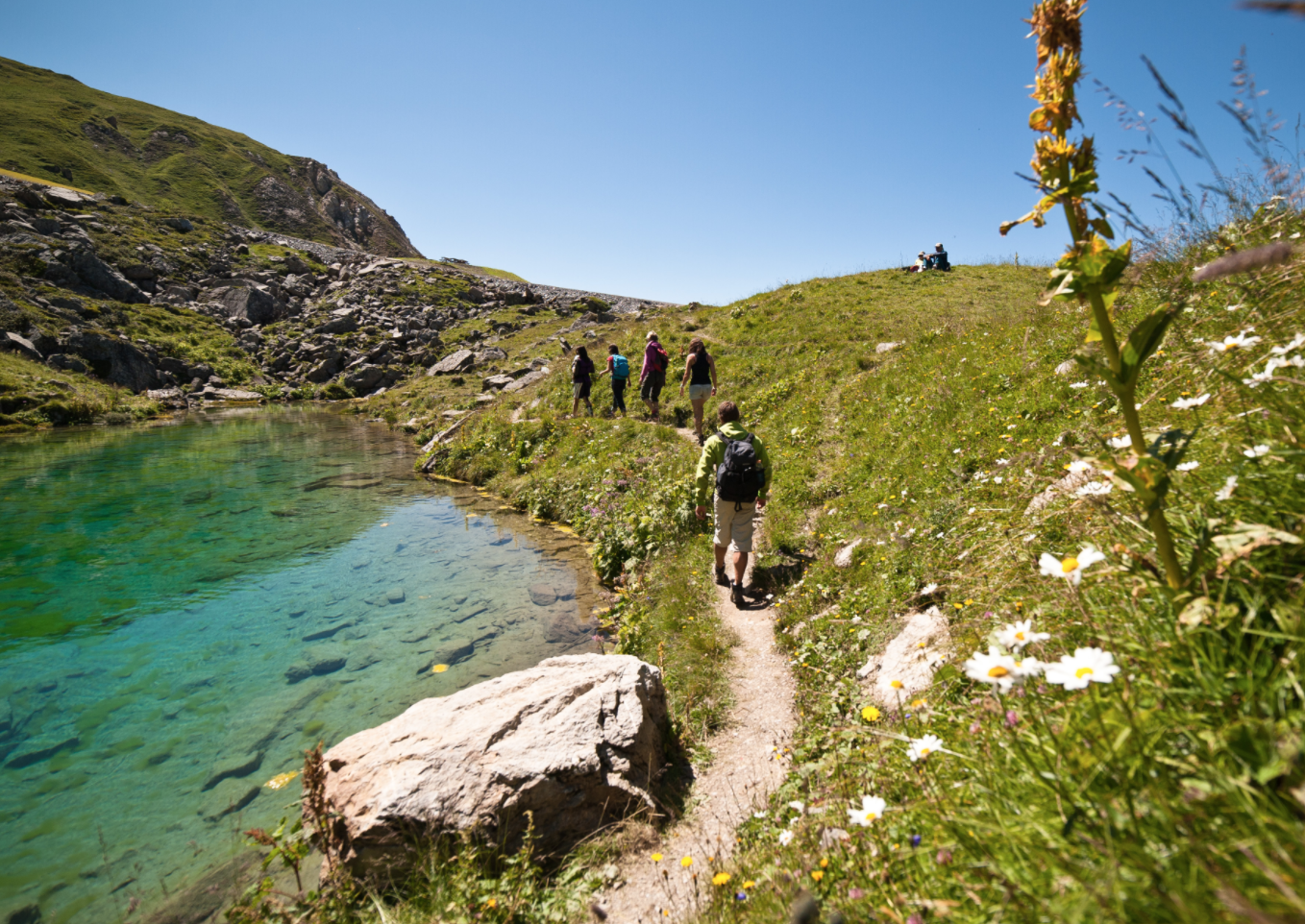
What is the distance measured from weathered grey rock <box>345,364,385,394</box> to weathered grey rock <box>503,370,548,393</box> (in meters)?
27.3

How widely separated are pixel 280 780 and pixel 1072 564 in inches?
306

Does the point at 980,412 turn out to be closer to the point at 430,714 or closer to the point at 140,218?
the point at 430,714

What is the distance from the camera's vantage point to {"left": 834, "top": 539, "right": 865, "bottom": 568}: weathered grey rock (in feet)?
26.8

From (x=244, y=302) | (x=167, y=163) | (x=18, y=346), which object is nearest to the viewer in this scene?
(x=18, y=346)

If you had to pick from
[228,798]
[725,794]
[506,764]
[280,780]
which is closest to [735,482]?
[725,794]

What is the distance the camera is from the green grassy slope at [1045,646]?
1.64 metres

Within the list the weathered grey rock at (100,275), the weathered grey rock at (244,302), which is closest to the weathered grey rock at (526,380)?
the weathered grey rock at (244,302)

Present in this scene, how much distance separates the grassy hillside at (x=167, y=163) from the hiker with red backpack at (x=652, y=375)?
131m

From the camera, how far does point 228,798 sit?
20.4 feet

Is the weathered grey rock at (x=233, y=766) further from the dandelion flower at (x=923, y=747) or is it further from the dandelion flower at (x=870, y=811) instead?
the dandelion flower at (x=923, y=747)

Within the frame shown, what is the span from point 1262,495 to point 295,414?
52463 mm

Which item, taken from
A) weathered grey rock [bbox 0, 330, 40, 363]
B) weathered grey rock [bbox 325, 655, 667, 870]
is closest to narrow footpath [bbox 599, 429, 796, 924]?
weathered grey rock [bbox 325, 655, 667, 870]

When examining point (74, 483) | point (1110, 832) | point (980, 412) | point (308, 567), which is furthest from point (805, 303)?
point (74, 483)

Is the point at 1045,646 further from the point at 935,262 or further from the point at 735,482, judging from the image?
the point at 935,262
